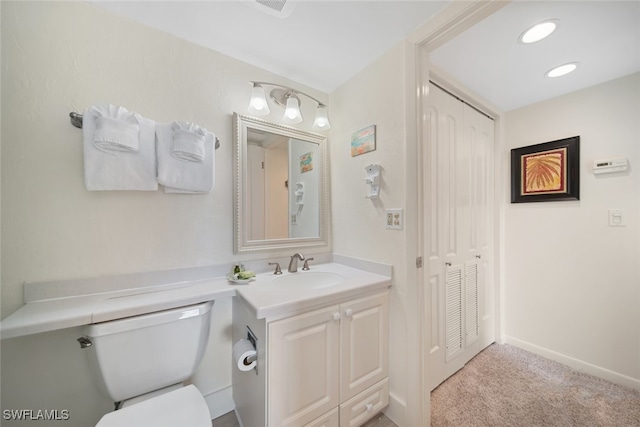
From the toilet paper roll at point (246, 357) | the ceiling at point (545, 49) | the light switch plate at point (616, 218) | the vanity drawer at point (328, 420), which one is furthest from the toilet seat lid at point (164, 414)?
the light switch plate at point (616, 218)

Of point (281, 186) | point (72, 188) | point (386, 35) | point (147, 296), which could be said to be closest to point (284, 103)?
point (281, 186)

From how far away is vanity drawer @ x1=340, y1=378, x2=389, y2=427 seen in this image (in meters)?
1.12

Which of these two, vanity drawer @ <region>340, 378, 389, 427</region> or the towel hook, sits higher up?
the towel hook

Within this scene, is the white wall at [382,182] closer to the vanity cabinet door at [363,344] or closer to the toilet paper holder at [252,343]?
the vanity cabinet door at [363,344]

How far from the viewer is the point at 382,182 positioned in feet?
4.48

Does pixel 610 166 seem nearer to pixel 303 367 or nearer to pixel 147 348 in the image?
pixel 303 367

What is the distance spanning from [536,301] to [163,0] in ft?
10.9

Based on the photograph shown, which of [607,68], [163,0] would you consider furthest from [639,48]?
[163,0]

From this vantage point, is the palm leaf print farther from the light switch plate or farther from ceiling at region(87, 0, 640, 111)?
ceiling at region(87, 0, 640, 111)

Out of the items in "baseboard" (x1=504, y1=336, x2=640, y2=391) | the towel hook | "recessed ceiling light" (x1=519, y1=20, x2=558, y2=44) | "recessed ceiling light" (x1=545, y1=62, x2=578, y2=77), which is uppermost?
"recessed ceiling light" (x1=519, y1=20, x2=558, y2=44)

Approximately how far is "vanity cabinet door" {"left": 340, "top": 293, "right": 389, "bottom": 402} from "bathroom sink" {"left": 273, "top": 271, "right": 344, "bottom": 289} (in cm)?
26

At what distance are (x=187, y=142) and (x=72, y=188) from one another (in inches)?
21.1

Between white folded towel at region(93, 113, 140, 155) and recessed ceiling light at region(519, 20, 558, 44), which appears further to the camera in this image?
recessed ceiling light at region(519, 20, 558, 44)

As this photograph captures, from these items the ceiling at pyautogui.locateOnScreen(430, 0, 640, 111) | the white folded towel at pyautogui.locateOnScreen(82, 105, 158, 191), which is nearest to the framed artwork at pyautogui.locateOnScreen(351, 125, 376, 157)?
the ceiling at pyautogui.locateOnScreen(430, 0, 640, 111)
